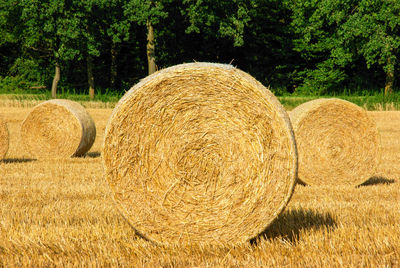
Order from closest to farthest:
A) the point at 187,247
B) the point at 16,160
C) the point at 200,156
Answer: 1. the point at 187,247
2. the point at 200,156
3. the point at 16,160

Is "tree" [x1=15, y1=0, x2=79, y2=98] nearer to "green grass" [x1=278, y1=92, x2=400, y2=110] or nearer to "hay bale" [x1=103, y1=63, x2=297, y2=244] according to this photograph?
"green grass" [x1=278, y1=92, x2=400, y2=110]

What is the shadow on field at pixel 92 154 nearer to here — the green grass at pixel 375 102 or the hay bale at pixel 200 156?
Result: the hay bale at pixel 200 156

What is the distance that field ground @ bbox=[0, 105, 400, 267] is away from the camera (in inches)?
160

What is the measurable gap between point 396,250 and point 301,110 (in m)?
4.59

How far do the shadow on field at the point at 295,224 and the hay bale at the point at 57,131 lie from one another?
6.96m

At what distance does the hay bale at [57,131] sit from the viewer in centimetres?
1150

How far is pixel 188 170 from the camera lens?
466cm

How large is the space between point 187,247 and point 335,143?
4.74 meters

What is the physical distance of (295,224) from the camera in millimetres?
5133

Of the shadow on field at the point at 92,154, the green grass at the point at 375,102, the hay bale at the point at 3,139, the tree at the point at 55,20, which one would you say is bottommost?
the green grass at the point at 375,102

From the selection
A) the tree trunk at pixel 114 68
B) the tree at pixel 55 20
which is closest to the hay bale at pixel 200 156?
the tree at pixel 55 20

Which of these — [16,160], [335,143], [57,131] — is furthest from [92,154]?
[335,143]

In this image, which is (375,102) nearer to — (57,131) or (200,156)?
(57,131)

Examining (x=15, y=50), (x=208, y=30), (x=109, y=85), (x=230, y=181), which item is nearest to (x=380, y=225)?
(x=230, y=181)
